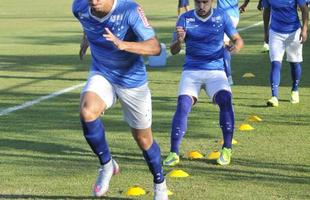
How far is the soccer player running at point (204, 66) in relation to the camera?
8719 millimetres

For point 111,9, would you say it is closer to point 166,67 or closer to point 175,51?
point 175,51

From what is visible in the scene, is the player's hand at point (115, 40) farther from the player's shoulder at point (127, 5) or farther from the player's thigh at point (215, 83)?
the player's thigh at point (215, 83)

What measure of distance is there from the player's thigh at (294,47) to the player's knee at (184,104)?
4.06 meters

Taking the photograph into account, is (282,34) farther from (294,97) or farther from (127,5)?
(127,5)

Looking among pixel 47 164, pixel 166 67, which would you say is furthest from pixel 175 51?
pixel 166 67

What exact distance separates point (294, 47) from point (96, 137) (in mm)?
6212

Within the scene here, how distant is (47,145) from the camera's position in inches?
382

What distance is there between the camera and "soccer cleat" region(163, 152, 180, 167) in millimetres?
8602

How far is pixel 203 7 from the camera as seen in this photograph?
875cm

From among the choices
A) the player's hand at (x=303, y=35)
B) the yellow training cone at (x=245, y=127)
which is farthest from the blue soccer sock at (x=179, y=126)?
the player's hand at (x=303, y=35)

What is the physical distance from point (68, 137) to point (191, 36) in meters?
2.13

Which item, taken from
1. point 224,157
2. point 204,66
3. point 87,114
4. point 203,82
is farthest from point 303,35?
point 87,114

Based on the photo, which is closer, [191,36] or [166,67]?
[191,36]

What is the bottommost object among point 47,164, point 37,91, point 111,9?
point 37,91
